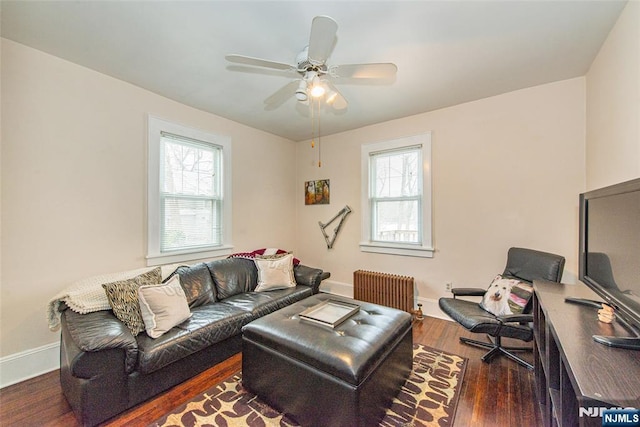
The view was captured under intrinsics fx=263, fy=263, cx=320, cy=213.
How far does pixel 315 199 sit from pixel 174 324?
9.21 feet

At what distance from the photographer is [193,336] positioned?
2014mm

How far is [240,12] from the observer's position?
68.0 inches

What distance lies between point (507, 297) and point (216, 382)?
8.40 ft

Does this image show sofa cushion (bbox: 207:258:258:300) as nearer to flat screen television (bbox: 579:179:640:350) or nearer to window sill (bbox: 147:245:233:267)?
window sill (bbox: 147:245:233:267)

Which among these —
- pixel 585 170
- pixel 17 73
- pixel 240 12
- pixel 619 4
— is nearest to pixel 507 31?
pixel 619 4

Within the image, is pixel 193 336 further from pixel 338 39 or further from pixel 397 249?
pixel 397 249

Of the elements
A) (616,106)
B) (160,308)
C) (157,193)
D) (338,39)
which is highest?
(338,39)

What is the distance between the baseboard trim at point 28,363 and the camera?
6.60ft

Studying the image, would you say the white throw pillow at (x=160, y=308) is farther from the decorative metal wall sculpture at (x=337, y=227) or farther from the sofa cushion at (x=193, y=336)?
the decorative metal wall sculpture at (x=337, y=227)

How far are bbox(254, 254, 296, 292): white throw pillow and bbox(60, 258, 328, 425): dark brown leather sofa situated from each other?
1.14 ft

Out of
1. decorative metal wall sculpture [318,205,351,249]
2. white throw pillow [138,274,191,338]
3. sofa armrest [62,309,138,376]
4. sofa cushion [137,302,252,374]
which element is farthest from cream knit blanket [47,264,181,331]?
decorative metal wall sculpture [318,205,351,249]

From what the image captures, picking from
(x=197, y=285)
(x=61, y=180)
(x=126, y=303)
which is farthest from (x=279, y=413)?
(x=61, y=180)

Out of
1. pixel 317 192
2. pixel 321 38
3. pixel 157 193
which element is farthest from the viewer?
pixel 317 192

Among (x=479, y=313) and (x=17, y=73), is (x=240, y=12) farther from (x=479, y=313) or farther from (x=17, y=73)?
(x=479, y=313)
